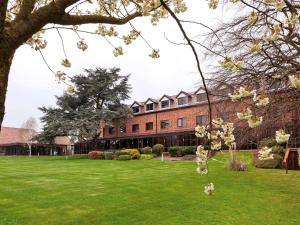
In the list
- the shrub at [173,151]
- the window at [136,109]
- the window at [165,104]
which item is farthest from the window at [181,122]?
the window at [136,109]

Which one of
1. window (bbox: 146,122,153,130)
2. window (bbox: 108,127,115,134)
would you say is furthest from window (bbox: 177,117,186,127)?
window (bbox: 108,127,115,134)

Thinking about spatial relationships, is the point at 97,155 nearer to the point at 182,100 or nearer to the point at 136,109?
the point at 182,100

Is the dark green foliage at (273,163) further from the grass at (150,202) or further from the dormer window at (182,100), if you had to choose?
the dormer window at (182,100)

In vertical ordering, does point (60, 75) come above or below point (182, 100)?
below

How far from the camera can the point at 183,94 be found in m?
48.5

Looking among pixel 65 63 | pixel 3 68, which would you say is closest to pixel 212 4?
pixel 65 63

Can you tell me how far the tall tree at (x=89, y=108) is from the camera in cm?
4891

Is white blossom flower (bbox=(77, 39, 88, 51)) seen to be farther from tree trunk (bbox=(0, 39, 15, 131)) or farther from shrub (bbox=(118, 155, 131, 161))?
shrub (bbox=(118, 155, 131, 161))

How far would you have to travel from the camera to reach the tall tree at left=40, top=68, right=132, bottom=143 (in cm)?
4891

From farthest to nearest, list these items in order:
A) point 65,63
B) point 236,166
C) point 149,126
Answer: point 149,126, point 236,166, point 65,63

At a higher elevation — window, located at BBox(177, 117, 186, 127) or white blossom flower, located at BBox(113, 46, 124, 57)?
window, located at BBox(177, 117, 186, 127)

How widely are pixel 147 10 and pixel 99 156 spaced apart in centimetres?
4244

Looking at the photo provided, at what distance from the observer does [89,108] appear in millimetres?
50875

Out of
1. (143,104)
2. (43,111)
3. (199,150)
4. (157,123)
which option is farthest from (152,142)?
(199,150)
